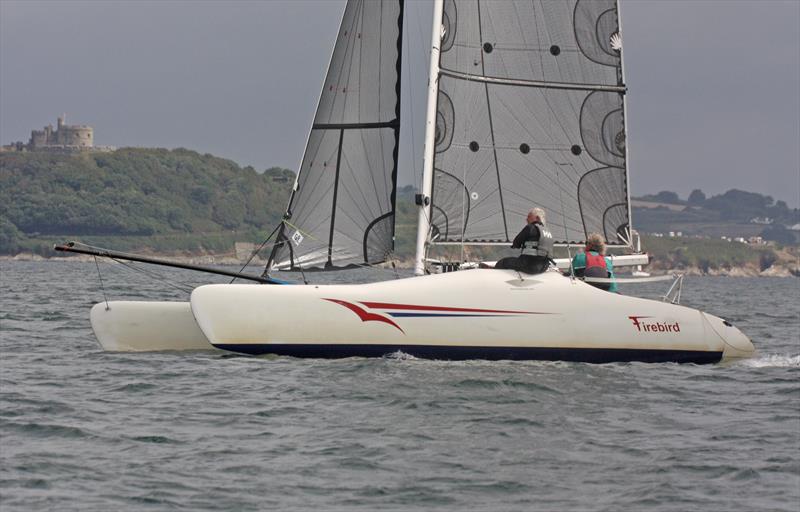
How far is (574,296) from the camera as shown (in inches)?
533

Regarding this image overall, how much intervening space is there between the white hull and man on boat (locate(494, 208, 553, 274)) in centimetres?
351

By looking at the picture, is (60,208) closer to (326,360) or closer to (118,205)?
(118,205)

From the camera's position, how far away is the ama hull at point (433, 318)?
13.3 m

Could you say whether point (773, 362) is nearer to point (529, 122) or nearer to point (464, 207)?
point (464, 207)

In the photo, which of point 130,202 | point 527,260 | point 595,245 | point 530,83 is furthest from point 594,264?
point 130,202

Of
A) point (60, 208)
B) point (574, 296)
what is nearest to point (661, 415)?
point (574, 296)

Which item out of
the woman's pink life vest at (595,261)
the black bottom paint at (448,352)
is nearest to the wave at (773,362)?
the black bottom paint at (448,352)

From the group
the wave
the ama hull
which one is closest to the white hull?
the ama hull

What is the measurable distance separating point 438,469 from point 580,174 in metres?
8.58

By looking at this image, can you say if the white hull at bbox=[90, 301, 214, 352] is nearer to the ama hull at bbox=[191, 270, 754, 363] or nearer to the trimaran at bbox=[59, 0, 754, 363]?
the trimaran at bbox=[59, 0, 754, 363]

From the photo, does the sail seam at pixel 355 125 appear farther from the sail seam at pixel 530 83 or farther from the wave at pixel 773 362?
the wave at pixel 773 362

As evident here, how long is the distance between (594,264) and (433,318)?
2.29m

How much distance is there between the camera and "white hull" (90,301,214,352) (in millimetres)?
14367

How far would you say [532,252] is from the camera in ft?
44.7
